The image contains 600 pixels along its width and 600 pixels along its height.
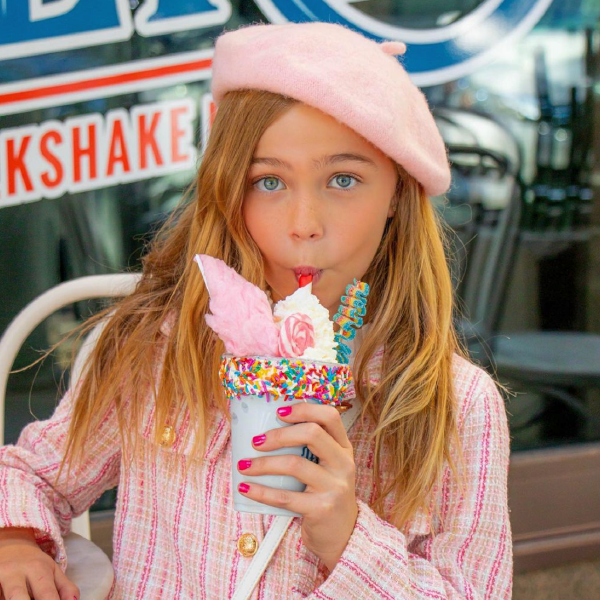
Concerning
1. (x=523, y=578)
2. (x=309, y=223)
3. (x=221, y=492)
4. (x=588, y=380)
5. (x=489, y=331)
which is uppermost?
(x=309, y=223)

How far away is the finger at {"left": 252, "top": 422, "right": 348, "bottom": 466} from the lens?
95 centimetres

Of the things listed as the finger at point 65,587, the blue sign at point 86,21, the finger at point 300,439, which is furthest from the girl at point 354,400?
the blue sign at point 86,21

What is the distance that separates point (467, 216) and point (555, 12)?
752mm

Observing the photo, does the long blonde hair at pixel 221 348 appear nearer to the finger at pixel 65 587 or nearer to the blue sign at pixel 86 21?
the finger at pixel 65 587

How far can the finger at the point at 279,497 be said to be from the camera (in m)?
0.96

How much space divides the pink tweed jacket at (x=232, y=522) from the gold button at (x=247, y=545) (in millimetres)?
13

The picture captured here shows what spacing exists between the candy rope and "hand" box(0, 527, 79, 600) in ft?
1.62

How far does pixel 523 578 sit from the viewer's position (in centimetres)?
287

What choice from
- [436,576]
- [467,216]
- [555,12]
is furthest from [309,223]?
[555,12]

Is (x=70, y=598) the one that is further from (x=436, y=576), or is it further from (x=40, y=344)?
(x=40, y=344)

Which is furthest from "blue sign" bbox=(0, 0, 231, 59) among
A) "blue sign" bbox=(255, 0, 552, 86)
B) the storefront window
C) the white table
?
the white table

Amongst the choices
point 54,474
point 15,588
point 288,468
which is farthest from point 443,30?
point 15,588

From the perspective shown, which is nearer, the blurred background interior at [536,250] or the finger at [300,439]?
the finger at [300,439]

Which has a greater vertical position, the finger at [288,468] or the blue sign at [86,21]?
the blue sign at [86,21]
